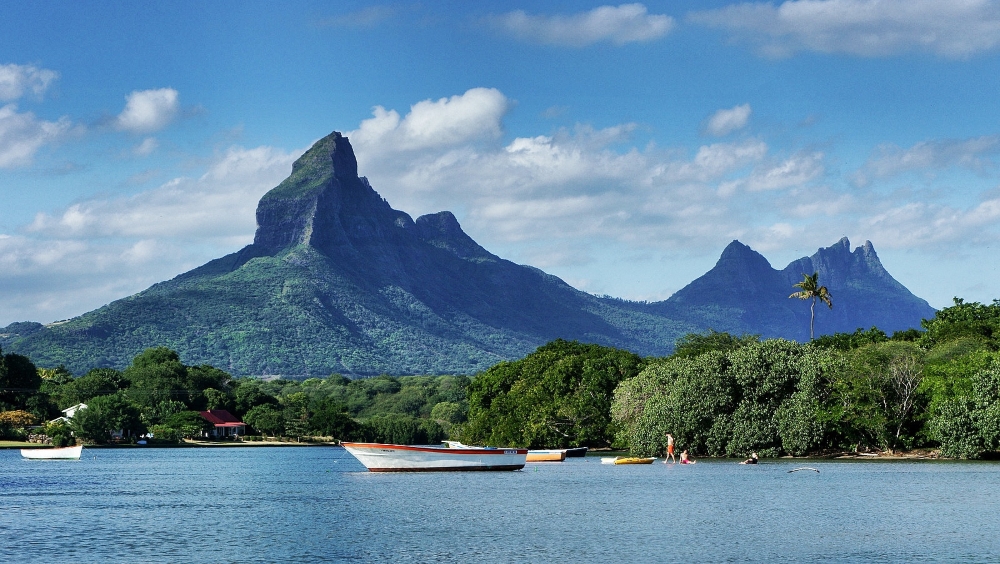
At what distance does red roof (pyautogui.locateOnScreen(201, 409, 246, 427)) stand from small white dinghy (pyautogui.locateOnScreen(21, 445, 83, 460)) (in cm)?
4946

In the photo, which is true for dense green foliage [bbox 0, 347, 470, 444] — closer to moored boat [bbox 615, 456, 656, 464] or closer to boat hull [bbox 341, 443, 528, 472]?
boat hull [bbox 341, 443, 528, 472]

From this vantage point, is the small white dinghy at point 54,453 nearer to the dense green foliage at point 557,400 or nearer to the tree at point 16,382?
the tree at point 16,382

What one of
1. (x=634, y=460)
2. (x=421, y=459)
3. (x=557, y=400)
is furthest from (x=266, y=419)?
(x=634, y=460)

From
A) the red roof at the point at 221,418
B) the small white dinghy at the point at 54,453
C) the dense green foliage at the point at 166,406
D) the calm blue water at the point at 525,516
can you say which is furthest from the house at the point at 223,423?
the calm blue water at the point at 525,516

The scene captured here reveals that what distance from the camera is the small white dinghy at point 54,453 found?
117875 millimetres

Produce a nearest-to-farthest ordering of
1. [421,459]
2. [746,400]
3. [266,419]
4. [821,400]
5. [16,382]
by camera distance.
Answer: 1. [421,459]
2. [821,400]
3. [746,400]
4. [16,382]
5. [266,419]

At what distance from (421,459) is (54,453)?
51019 mm

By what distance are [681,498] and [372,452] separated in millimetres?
33251

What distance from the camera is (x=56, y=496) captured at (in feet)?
218

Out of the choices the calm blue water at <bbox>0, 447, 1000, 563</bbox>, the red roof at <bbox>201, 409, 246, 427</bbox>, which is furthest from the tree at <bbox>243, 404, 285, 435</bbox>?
the calm blue water at <bbox>0, 447, 1000, 563</bbox>

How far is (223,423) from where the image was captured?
17425cm

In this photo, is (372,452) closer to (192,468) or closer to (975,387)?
(192,468)

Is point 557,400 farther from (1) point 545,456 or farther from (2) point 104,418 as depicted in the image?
(2) point 104,418

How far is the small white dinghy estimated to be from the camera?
11788cm
